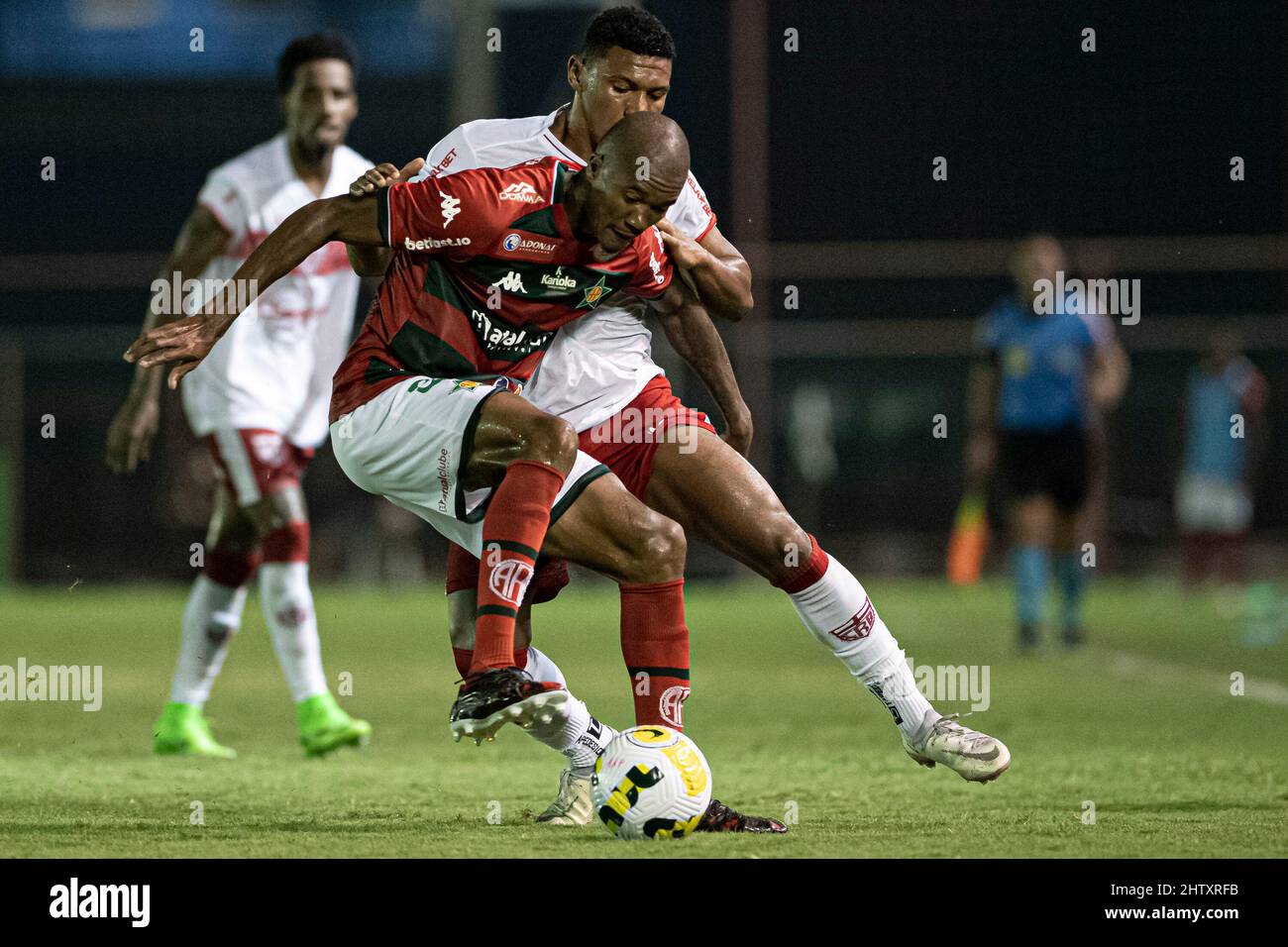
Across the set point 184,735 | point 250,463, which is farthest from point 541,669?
point 250,463

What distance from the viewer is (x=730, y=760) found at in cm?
639

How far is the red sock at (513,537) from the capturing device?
448cm

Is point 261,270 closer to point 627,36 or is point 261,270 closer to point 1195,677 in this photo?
point 627,36

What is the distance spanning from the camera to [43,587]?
1825 cm

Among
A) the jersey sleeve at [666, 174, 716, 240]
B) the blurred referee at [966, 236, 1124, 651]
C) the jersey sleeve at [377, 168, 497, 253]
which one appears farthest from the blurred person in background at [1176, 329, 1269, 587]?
the jersey sleeve at [377, 168, 497, 253]

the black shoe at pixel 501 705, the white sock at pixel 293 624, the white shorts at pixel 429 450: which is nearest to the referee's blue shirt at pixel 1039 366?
the white sock at pixel 293 624

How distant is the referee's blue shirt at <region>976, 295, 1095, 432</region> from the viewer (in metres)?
11.5

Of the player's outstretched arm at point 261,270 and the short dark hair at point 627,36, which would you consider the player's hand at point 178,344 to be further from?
the short dark hair at point 627,36

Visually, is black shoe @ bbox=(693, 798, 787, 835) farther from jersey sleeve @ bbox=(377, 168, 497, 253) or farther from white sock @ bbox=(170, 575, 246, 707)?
white sock @ bbox=(170, 575, 246, 707)

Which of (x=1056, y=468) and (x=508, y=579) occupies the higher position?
(x=508, y=579)

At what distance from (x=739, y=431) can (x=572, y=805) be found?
4.11ft

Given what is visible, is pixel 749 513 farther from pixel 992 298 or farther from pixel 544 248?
pixel 992 298

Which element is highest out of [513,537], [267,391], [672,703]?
[267,391]

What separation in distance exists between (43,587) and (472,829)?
14.6 m
